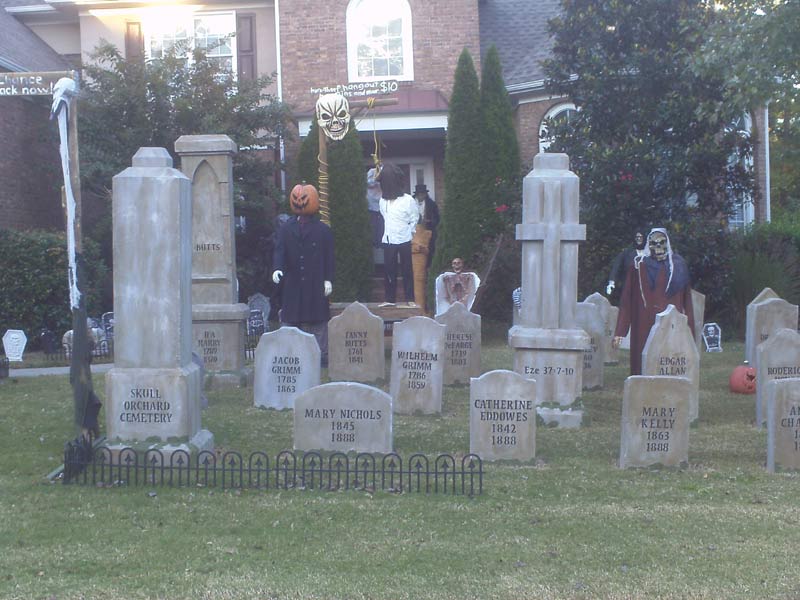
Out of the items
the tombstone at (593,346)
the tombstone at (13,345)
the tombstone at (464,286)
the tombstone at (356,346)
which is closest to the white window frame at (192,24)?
the tombstone at (464,286)

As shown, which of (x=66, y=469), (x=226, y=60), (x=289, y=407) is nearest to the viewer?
(x=66, y=469)

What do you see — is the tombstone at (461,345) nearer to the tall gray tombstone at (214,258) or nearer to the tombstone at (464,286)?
the tall gray tombstone at (214,258)

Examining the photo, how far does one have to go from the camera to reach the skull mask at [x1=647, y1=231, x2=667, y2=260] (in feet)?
37.9

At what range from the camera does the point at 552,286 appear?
9992 millimetres

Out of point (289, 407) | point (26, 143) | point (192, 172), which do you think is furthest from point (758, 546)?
point (26, 143)

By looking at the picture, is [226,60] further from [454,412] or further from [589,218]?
[454,412]

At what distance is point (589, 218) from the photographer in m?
17.0

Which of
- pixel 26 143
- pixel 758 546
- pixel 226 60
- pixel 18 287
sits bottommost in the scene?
pixel 758 546

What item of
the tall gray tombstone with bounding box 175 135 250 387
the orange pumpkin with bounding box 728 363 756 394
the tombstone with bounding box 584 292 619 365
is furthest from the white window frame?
the orange pumpkin with bounding box 728 363 756 394

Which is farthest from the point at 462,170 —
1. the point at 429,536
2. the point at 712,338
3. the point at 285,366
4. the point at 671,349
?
the point at 429,536

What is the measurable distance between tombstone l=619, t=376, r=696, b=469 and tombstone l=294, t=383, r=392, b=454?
1.95 metres

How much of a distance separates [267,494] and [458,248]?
12.6 metres

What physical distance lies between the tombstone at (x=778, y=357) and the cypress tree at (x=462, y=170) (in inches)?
376

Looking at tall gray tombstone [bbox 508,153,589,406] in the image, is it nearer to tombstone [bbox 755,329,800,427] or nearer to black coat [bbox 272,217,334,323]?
tombstone [bbox 755,329,800,427]
